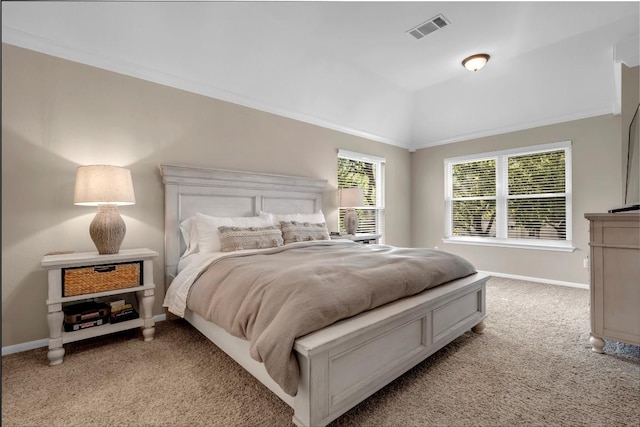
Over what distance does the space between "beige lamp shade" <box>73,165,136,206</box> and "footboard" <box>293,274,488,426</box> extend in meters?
1.91

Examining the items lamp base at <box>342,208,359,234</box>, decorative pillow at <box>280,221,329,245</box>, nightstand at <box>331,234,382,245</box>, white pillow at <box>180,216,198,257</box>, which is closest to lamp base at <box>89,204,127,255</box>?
white pillow at <box>180,216,198,257</box>

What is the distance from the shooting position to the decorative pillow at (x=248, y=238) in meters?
2.92

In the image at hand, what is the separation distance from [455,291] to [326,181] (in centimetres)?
248

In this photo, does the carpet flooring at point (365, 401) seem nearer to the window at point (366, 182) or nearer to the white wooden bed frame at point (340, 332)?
the white wooden bed frame at point (340, 332)

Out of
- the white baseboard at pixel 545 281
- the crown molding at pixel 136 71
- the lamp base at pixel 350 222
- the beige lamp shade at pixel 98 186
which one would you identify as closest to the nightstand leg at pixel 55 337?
the beige lamp shade at pixel 98 186

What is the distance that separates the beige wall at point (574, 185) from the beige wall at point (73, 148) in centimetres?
353

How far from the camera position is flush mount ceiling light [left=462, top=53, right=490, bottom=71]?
3.74 meters

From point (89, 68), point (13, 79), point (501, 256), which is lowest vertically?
point (501, 256)

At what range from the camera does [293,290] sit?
5.82ft

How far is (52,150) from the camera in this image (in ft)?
8.63

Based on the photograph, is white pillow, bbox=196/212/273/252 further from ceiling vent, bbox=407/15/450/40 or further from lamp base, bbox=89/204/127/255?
ceiling vent, bbox=407/15/450/40

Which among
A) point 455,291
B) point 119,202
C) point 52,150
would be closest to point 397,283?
point 455,291

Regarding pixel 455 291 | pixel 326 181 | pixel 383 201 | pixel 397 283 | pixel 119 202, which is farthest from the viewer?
pixel 383 201

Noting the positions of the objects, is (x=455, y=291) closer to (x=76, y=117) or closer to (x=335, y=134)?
(x=335, y=134)
